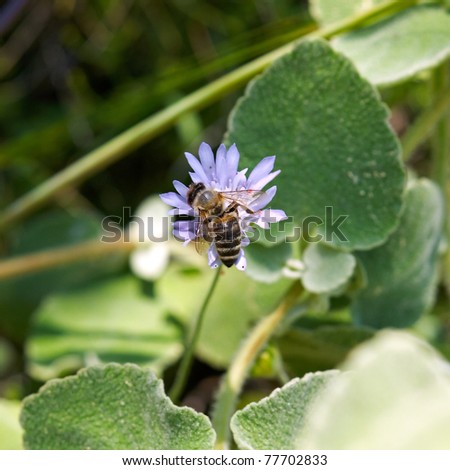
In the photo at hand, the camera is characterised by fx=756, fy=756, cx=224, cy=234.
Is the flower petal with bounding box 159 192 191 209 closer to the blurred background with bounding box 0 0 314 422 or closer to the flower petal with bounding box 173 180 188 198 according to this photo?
the flower petal with bounding box 173 180 188 198

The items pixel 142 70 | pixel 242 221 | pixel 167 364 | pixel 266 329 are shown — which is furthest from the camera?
pixel 142 70

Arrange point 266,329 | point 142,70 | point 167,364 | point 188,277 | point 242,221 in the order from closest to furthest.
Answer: point 242,221
point 266,329
point 167,364
point 188,277
point 142,70

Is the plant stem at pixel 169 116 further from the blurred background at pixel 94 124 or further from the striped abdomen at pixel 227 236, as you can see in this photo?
the striped abdomen at pixel 227 236

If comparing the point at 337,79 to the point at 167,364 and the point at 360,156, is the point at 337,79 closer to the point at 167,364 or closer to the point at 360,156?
the point at 360,156

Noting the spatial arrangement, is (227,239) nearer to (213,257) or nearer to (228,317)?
(213,257)

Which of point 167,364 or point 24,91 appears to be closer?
point 167,364

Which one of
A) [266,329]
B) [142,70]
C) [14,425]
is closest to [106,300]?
[14,425]

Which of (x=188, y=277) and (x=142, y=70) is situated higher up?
(x=142, y=70)

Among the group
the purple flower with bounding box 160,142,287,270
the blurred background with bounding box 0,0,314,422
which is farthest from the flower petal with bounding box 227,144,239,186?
the blurred background with bounding box 0,0,314,422
